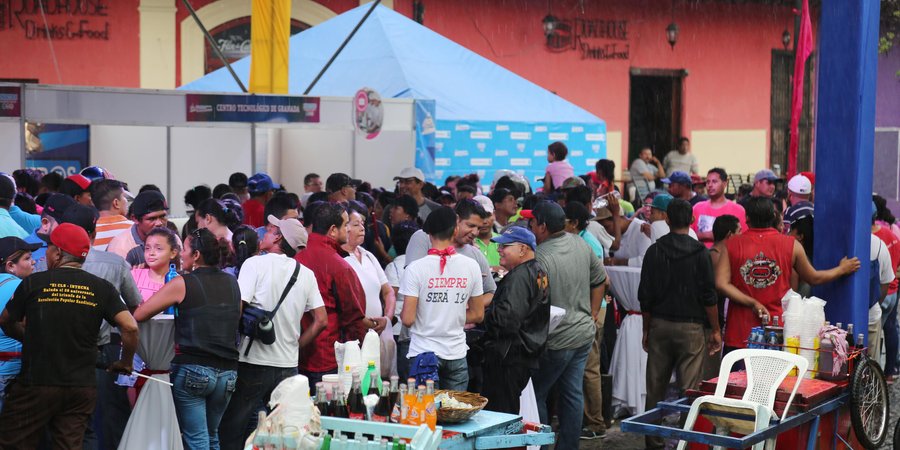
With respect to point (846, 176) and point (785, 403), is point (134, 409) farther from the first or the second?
point (846, 176)

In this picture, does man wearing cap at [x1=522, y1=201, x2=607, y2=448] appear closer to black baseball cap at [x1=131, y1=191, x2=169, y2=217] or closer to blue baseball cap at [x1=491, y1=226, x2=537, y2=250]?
blue baseball cap at [x1=491, y1=226, x2=537, y2=250]

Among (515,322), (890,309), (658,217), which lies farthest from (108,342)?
(890,309)

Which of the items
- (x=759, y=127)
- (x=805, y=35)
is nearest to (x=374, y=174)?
(x=805, y=35)

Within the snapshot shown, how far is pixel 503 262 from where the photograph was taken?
7352mm

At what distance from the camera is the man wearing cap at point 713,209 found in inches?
429

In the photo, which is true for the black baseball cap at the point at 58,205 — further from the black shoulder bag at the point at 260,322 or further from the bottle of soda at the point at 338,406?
the bottle of soda at the point at 338,406

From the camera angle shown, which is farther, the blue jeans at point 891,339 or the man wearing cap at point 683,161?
the man wearing cap at point 683,161

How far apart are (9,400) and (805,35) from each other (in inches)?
454

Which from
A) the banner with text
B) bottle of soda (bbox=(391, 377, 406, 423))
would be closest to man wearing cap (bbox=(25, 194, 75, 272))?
bottle of soda (bbox=(391, 377, 406, 423))

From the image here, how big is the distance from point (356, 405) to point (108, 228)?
306 cm

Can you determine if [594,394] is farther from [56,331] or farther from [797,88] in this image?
[797,88]

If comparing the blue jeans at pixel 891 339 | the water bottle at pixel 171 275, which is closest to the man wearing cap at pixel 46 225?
the water bottle at pixel 171 275

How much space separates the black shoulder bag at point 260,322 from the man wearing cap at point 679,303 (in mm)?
2883

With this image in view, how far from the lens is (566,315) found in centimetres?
770
